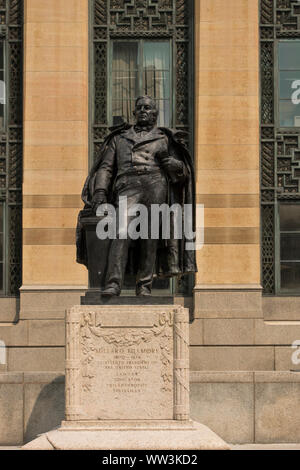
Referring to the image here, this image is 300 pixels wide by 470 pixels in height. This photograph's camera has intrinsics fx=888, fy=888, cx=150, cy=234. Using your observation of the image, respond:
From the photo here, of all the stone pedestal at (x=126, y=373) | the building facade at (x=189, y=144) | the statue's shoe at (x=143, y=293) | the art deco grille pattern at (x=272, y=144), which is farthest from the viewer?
the art deco grille pattern at (x=272, y=144)

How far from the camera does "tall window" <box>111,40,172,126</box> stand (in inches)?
832

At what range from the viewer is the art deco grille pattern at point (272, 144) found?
2066cm

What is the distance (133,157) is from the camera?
13445mm

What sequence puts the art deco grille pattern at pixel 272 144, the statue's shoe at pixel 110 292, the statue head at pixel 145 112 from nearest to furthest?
the statue's shoe at pixel 110 292 < the statue head at pixel 145 112 < the art deco grille pattern at pixel 272 144

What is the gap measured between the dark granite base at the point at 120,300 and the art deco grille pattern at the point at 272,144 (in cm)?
789

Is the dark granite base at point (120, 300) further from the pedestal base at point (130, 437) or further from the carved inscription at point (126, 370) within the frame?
the pedestal base at point (130, 437)

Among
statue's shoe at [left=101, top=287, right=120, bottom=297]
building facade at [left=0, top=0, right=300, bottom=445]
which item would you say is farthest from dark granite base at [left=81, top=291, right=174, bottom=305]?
building facade at [left=0, top=0, right=300, bottom=445]

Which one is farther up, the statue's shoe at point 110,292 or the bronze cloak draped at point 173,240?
the bronze cloak draped at point 173,240

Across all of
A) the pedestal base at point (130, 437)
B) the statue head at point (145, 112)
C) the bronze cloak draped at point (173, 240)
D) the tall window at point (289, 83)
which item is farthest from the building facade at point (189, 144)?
the pedestal base at point (130, 437)

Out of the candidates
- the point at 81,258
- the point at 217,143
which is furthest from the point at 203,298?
the point at 81,258

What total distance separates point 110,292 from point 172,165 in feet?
6.98

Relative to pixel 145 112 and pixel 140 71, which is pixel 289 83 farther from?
pixel 145 112

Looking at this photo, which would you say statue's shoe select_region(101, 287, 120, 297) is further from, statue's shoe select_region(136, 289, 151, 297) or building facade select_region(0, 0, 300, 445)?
building facade select_region(0, 0, 300, 445)

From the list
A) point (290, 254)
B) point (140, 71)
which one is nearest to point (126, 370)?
point (290, 254)
